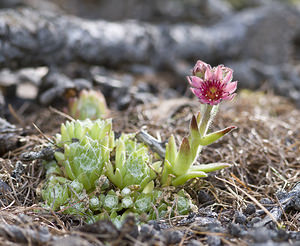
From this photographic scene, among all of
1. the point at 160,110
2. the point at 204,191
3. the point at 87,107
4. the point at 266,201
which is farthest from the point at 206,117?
the point at 160,110

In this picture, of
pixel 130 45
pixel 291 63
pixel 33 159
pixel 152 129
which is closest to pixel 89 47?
pixel 130 45

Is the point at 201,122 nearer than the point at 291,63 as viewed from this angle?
Yes

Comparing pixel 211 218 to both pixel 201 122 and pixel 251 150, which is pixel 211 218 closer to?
pixel 201 122

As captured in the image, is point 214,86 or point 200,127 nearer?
point 214,86

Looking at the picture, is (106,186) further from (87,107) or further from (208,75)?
(87,107)

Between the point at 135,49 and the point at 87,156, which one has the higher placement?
the point at 135,49

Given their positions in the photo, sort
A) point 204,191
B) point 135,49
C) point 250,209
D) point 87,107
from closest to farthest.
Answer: point 250,209 < point 204,191 < point 87,107 < point 135,49

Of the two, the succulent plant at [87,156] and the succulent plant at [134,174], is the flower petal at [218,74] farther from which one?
the succulent plant at [87,156]
